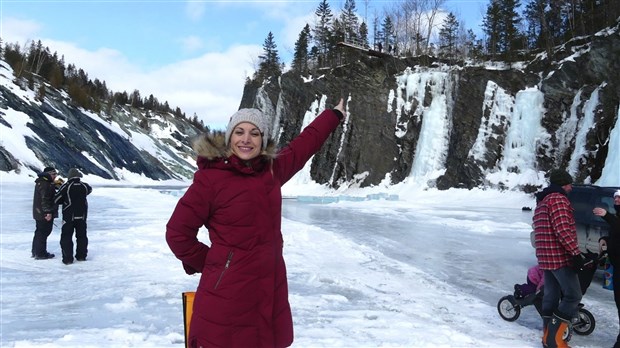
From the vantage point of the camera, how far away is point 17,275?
7.51m

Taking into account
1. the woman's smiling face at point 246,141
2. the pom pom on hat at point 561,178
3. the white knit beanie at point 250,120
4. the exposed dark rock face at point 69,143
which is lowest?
the pom pom on hat at point 561,178

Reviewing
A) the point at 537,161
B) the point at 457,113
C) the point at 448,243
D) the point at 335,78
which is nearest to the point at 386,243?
the point at 448,243

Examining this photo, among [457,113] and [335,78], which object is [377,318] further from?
[335,78]

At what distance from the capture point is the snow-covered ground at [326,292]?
4.77m

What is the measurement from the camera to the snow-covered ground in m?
4.77

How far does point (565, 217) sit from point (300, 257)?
6.03 metres

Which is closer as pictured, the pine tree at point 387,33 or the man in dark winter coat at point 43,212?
the man in dark winter coat at point 43,212

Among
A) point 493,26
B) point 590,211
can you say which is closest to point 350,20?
point 493,26

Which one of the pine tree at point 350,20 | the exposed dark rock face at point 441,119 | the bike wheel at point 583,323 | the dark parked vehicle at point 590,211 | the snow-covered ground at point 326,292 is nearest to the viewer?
the snow-covered ground at point 326,292

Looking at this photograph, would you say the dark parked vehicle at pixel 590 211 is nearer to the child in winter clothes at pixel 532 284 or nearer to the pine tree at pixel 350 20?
the child in winter clothes at pixel 532 284

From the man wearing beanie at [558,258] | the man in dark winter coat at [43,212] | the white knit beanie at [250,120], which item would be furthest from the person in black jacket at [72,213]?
the man wearing beanie at [558,258]

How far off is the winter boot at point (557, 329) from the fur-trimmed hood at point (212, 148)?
11.6ft

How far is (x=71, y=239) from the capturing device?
28.2 feet

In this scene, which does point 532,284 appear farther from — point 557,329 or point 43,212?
point 43,212
